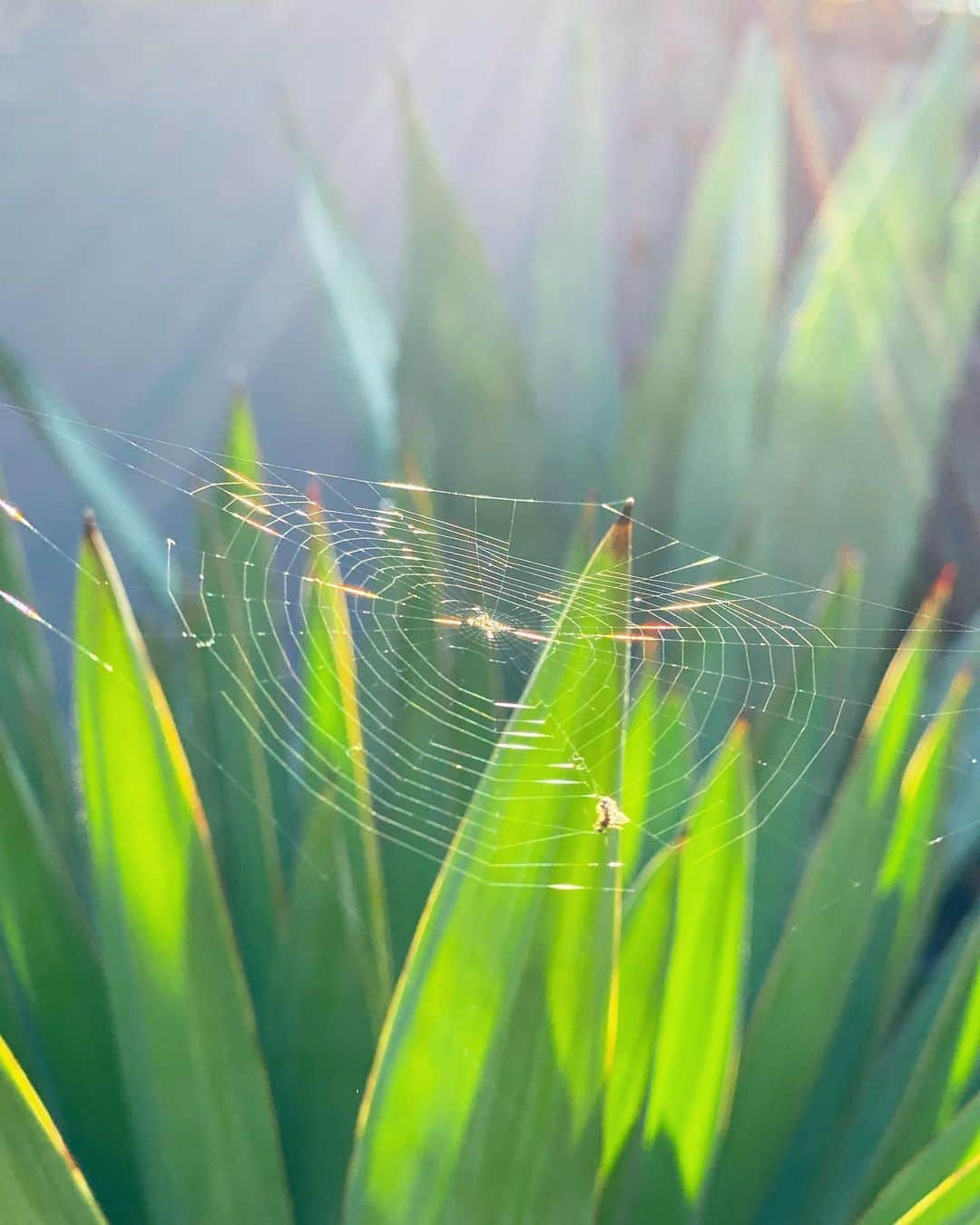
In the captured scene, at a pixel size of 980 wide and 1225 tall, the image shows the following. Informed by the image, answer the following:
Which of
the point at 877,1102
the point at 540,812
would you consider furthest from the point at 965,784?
the point at 540,812

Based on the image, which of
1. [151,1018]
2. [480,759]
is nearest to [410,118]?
[480,759]

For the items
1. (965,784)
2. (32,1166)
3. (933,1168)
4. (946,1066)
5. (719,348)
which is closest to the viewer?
(32,1166)

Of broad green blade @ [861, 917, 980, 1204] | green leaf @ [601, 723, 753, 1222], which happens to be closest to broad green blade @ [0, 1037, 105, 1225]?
green leaf @ [601, 723, 753, 1222]

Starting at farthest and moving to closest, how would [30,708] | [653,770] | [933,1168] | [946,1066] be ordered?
A: [30,708] → [653,770] → [946,1066] → [933,1168]

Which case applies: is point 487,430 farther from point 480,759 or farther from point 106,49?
point 106,49

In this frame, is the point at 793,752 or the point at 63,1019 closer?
the point at 63,1019

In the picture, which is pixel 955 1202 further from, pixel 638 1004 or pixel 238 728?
pixel 238 728

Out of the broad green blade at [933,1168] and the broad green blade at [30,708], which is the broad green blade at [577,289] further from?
the broad green blade at [933,1168]
